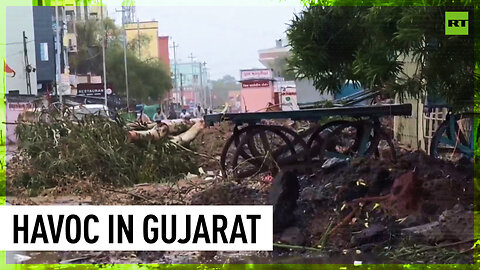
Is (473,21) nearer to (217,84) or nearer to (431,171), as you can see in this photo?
(431,171)

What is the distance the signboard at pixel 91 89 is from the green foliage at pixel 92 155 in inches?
5.8

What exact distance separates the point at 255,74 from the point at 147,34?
0.73 meters

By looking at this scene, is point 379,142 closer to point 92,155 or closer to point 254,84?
point 254,84

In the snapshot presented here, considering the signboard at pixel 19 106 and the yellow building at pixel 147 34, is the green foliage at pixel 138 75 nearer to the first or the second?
the yellow building at pixel 147 34

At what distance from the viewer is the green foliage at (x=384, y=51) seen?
4.58 m

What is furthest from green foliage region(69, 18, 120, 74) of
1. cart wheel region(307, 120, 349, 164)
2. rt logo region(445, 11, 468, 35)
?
rt logo region(445, 11, 468, 35)

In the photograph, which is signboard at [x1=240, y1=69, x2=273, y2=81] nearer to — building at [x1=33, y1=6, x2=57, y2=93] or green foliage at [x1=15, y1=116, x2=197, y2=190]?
green foliage at [x1=15, y1=116, x2=197, y2=190]

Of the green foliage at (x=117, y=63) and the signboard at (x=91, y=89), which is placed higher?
the green foliage at (x=117, y=63)

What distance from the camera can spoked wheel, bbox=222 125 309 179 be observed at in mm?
4672

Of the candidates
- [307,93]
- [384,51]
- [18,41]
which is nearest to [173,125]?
[307,93]

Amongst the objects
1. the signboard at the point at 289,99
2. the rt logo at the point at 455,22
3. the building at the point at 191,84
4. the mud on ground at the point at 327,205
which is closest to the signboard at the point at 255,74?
the signboard at the point at 289,99

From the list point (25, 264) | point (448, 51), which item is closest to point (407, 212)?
point (448, 51)

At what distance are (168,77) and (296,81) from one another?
82 cm

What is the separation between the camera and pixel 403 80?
470cm
